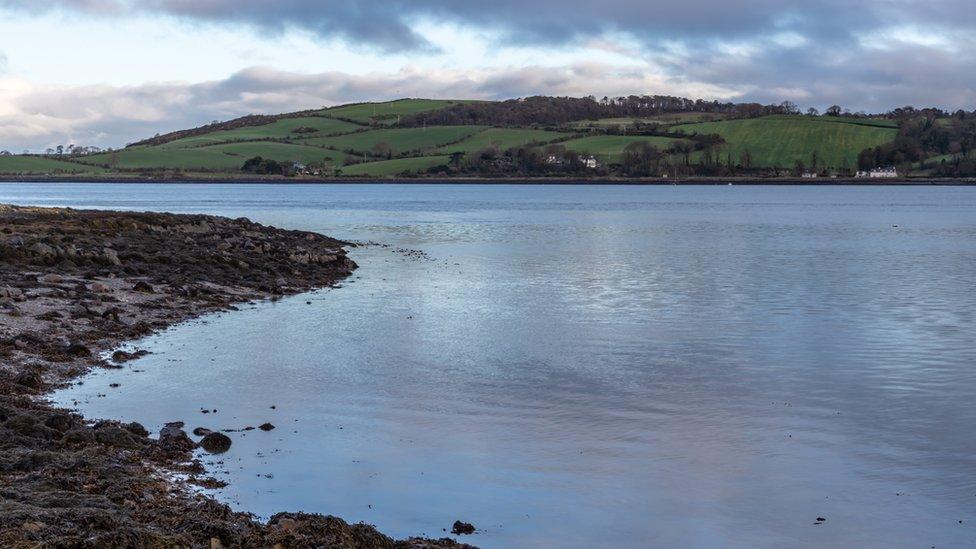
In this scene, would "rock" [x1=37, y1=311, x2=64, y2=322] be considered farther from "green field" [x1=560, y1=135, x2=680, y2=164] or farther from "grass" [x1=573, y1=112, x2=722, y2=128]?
"grass" [x1=573, y1=112, x2=722, y2=128]

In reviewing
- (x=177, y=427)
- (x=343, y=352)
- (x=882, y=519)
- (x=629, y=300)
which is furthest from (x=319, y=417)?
(x=629, y=300)

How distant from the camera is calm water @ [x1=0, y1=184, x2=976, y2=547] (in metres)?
9.50

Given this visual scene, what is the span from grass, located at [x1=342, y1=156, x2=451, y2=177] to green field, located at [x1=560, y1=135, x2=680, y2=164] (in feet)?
77.3

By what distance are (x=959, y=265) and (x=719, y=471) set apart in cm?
3041

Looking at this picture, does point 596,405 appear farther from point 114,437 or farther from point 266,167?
point 266,167

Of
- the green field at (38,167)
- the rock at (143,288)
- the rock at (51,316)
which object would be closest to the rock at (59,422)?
the rock at (51,316)

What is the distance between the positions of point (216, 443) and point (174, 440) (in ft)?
1.48

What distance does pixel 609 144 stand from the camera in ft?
585

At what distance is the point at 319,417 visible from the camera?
1296cm

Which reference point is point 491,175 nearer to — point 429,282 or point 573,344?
point 429,282

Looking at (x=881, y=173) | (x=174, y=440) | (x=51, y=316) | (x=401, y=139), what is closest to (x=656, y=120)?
(x=881, y=173)

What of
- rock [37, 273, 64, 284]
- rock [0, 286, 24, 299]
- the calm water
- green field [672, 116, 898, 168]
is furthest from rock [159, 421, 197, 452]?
green field [672, 116, 898, 168]

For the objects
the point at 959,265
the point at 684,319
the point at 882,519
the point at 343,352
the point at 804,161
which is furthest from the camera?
the point at 804,161

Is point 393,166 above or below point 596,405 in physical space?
above
